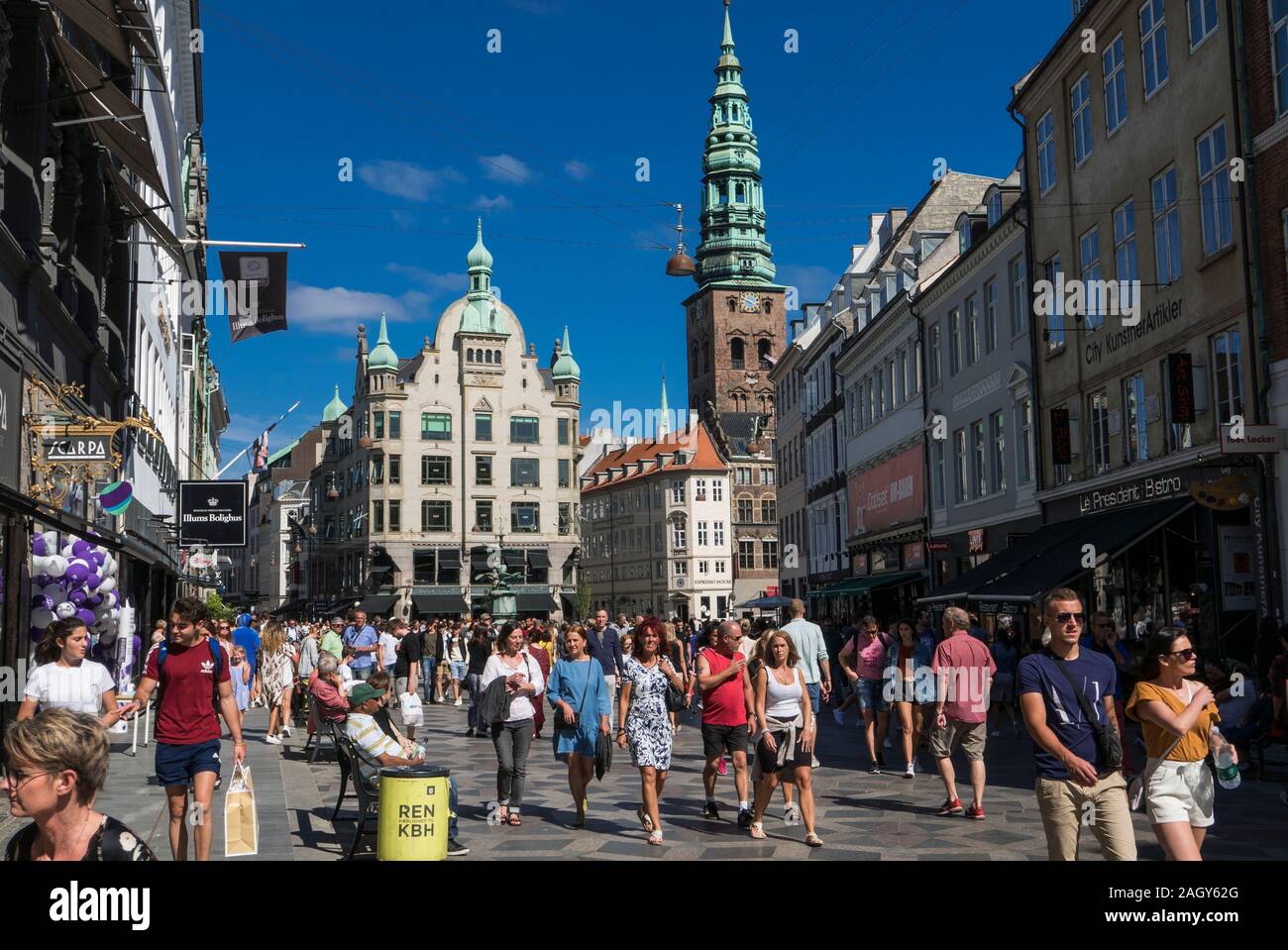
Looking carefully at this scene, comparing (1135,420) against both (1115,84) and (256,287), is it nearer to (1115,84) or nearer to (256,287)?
(1115,84)

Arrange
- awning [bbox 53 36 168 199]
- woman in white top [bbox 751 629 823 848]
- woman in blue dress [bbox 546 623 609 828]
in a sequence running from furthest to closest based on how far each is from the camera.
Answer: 1. awning [bbox 53 36 168 199]
2. woman in blue dress [bbox 546 623 609 828]
3. woman in white top [bbox 751 629 823 848]

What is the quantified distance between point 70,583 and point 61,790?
1218cm

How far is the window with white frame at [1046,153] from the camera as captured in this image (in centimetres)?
2700

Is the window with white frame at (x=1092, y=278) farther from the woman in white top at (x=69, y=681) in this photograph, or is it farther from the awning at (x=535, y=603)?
the awning at (x=535, y=603)

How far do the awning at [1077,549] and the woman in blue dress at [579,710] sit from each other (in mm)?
10713

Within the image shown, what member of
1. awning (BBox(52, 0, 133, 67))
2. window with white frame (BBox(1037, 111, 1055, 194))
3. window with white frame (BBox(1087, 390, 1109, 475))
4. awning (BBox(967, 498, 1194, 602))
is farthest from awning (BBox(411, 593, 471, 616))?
awning (BBox(52, 0, 133, 67))

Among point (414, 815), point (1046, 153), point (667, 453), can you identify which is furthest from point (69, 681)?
point (667, 453)

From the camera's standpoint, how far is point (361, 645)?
1919 centimetres

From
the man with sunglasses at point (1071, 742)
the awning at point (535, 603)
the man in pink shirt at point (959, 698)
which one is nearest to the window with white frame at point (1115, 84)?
the man in pink shirt at point (959, 698)

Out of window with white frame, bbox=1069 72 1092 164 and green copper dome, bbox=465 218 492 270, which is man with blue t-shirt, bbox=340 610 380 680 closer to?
window with white frame, bbox=1069 72 1092 164

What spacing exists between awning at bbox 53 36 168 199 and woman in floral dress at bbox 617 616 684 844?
936cm

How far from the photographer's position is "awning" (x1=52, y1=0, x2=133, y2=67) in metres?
13.6

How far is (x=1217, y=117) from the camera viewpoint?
63.4 feet
